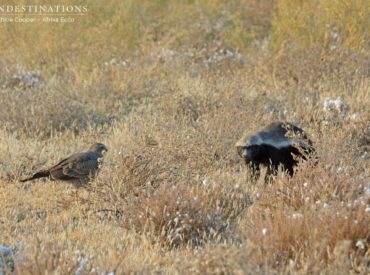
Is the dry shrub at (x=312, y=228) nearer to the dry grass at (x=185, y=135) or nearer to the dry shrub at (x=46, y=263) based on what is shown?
the dry grass at (x=185, y=135)

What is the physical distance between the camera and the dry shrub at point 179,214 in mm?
5293

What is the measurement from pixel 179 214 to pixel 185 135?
2.56m

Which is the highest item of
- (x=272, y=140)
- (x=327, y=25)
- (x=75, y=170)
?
(x=327, y=25)

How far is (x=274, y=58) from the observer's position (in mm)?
11359

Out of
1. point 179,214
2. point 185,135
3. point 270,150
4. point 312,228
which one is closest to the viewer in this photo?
point 312,228

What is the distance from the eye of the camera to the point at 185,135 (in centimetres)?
779

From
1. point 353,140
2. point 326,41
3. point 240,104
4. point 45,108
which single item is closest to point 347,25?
point 326,41

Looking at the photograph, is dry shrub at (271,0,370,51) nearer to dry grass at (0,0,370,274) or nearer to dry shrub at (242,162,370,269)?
dry grass at (0,0,370,274)

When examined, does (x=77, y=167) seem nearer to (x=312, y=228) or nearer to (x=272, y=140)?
(x=272, y=140)

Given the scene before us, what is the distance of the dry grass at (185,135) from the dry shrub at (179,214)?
0.01 meters

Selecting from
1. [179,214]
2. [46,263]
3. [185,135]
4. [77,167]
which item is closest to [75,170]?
[77,167]

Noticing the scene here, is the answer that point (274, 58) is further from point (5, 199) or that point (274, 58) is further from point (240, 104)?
point (5, 199)

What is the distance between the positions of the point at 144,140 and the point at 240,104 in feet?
5.08

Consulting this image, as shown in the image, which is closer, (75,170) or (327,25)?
(75,170)
